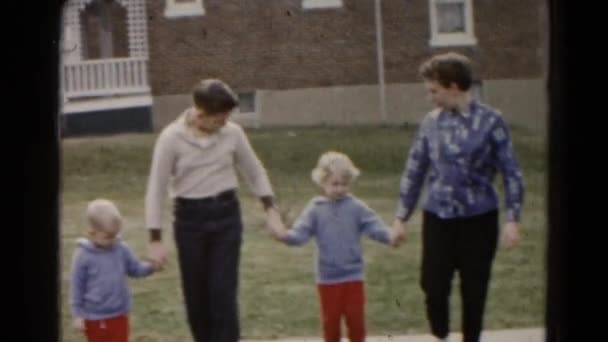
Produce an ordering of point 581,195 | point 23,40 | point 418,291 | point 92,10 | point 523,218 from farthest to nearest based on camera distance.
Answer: point 418,291 → point 523,218 → point 92,10 → point 581,195 → point 23,40

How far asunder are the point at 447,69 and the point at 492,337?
0.76m

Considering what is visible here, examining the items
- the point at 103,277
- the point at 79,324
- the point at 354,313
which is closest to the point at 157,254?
the point at 103,277

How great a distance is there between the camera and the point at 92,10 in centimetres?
293

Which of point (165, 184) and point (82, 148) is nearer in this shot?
point (82, 148)

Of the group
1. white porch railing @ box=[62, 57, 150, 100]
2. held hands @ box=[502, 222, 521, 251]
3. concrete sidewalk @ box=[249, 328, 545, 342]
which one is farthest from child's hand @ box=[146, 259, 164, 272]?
held hands @ box=[502, 222, 521, 251]

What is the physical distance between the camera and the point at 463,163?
3176 mm

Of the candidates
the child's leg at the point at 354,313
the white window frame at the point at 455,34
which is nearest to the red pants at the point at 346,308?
the child's leg at the point at 354,313

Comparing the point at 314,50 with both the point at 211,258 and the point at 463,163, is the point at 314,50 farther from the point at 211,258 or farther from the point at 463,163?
the point at 211,258

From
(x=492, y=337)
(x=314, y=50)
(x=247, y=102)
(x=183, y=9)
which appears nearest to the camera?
(x=183, y=9)

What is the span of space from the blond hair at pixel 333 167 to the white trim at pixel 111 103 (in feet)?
1.52

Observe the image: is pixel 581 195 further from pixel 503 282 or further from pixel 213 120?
pixel 213 120

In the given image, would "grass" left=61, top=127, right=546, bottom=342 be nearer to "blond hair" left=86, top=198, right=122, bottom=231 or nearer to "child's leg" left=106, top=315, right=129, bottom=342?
"blond hair" left=86, top=198, right=122, bottom=231

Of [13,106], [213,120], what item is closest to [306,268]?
[213,120]

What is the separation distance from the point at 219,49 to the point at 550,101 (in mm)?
828
